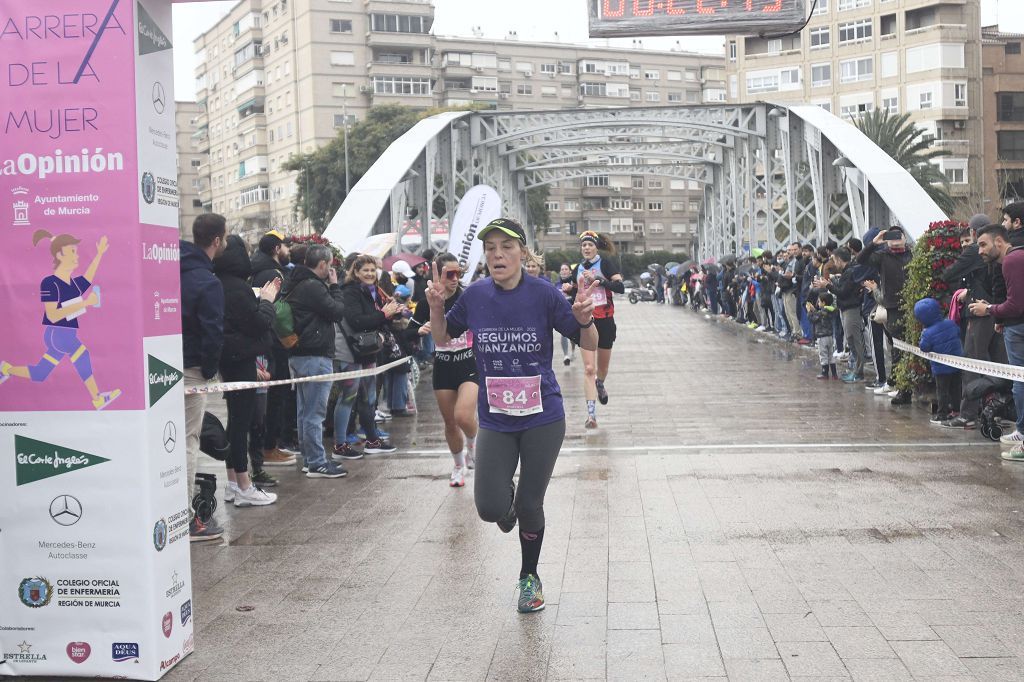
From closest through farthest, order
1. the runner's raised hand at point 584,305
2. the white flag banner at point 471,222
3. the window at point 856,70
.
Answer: the runner's raised hand at point 584,305, the white flag banner at point 471,222, the window at point 856,70

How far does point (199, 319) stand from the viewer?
7.19m

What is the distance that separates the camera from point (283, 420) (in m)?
11.4

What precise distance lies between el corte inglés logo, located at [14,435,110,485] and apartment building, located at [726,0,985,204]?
67.0 m

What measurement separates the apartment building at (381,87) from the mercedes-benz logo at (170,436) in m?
78.9

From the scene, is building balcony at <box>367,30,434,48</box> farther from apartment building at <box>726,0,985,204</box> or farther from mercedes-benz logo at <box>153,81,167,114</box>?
mercedes-benz logo at <box>153,81,167,114</box>

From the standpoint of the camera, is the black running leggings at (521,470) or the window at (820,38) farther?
the window at (820,38)

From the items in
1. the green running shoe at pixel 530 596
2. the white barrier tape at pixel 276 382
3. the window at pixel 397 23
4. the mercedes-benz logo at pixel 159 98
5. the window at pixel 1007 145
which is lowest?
the green running shoe at pixel 530 596

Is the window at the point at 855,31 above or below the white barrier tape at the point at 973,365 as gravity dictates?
above

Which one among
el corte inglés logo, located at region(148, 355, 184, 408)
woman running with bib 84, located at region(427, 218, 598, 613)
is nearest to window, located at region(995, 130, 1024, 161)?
woman running with bib 84, located at region(427, 218, 598, 613)

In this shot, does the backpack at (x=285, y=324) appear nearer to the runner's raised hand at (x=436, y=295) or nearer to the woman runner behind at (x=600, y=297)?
the woman runner behind at (x=600, y=297)

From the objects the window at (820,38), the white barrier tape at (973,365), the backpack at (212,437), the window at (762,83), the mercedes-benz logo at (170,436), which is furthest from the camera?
the window at (762,83)

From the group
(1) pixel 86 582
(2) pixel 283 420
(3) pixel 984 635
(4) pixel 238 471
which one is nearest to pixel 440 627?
(1) pixel 86 582

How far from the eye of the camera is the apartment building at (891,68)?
7525cm

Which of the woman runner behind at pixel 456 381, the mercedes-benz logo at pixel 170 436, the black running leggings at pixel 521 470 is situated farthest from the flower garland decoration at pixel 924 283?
the mercedes-benz logo at pixel 170 436
